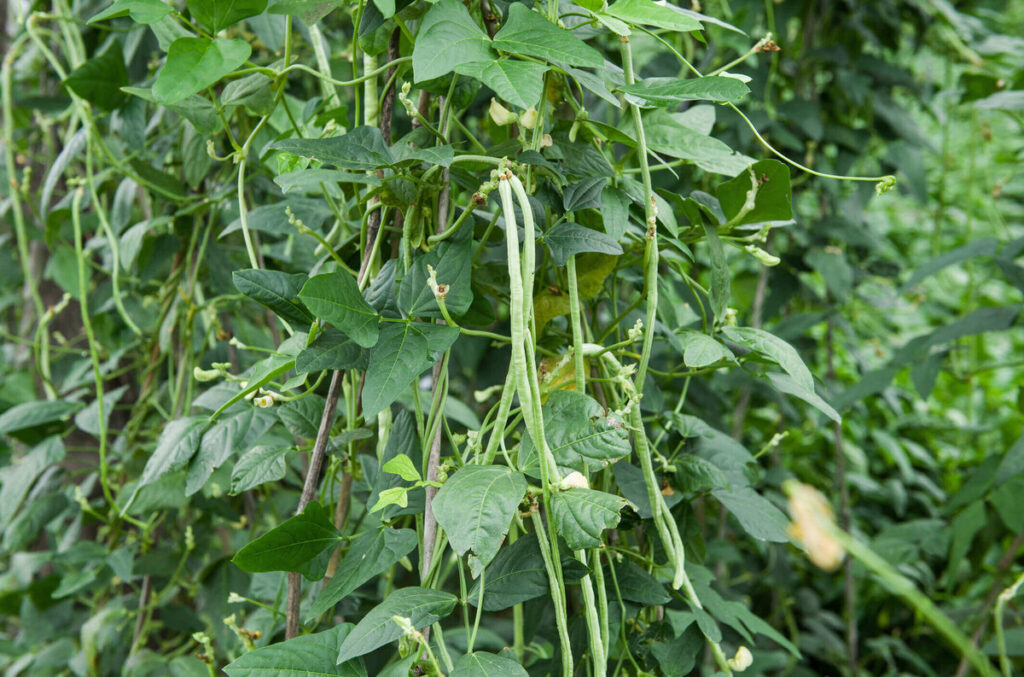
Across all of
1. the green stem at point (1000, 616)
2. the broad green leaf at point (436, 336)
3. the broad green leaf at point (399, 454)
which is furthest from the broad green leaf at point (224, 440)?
the green stem at point (1000, 616)

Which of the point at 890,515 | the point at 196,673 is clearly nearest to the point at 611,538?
the point at 196,673

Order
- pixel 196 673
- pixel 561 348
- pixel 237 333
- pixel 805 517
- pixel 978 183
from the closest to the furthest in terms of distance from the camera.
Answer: pixel 805 517
pixel 561 348
pixel 196 673
pixel 237 333
pixel 978 183

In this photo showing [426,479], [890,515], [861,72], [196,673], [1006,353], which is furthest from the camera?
[1006,353]

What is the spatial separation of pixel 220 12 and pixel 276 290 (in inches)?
7.8

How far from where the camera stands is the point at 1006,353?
91.3 inches

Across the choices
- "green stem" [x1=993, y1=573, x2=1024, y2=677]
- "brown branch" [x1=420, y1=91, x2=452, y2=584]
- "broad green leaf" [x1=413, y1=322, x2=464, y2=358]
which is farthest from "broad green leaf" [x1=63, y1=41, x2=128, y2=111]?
"green stem" [x1=993, y1=573, x2=1024, y2=677]

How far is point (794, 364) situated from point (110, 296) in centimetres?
101

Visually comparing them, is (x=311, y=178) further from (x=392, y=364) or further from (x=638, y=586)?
(x=638, y=586)

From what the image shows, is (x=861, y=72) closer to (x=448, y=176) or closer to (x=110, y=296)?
(x=448, y=176)

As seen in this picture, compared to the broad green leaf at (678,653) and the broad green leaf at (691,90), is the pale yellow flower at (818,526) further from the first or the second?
the broad green leaf at (678,653)

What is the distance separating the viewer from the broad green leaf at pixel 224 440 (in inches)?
25.1

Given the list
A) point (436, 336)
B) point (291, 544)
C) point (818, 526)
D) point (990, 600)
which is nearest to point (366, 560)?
point (291, 544)

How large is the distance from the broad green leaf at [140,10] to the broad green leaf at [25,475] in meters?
0.61

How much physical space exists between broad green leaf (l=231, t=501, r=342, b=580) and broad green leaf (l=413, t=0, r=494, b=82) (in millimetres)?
304
